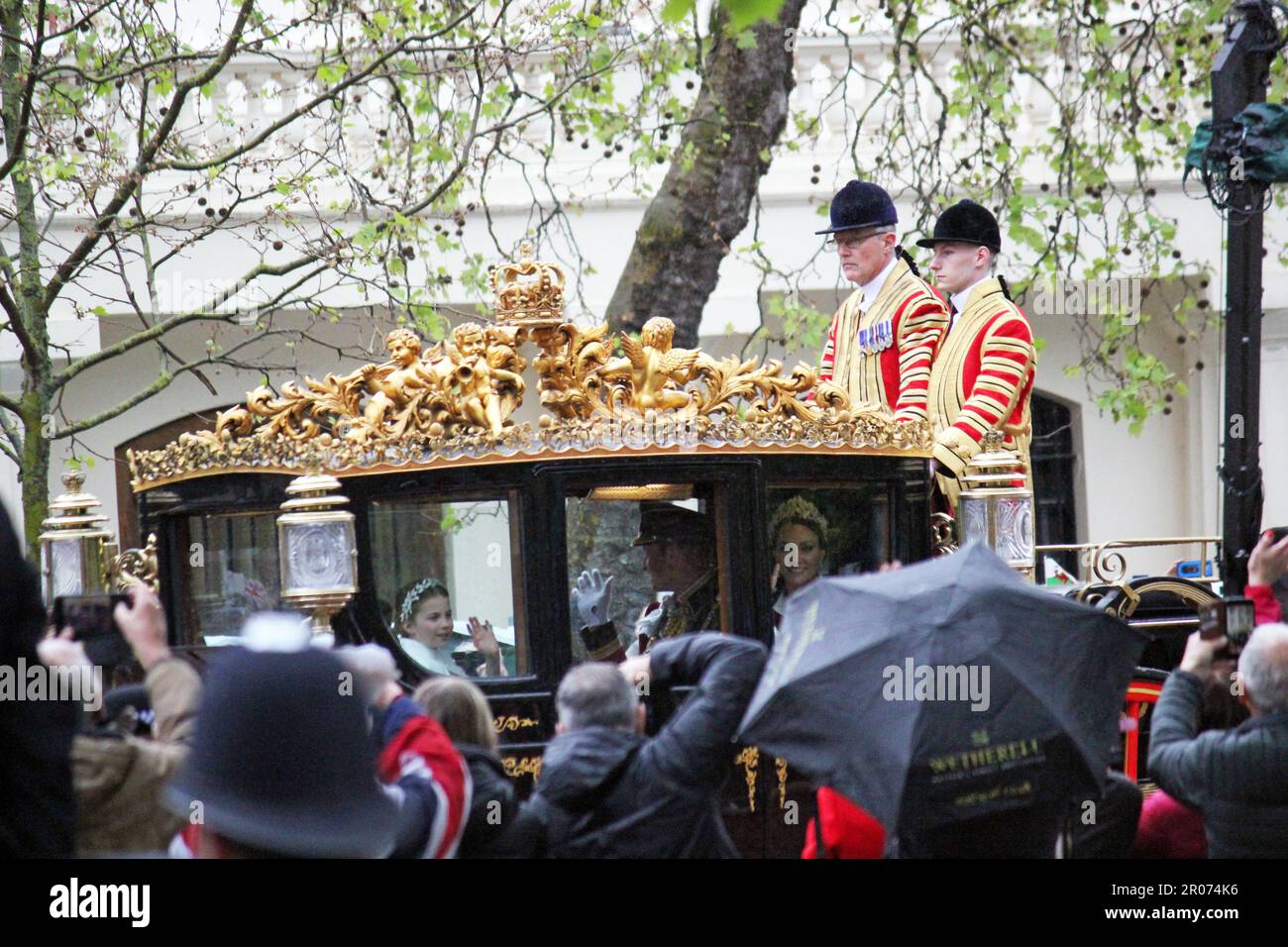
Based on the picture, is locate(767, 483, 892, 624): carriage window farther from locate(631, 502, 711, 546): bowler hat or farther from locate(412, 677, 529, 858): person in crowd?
locate(412, 677, 529, 858): person in crowd

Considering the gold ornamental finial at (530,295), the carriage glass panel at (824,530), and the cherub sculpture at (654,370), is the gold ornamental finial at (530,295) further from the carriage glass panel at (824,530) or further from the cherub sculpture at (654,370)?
the carriage glass panel at (824,530)

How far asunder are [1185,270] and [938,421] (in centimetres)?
571

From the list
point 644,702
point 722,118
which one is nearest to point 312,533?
point 644,702

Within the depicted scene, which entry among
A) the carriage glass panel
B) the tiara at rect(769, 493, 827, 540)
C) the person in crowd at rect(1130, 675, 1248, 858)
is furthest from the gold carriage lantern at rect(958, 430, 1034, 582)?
the person in crowd at rect(1130, 675, 1248, 858)

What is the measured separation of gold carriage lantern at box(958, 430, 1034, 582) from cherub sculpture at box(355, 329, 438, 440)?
180 cm

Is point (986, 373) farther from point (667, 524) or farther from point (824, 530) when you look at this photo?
point (667, 524)

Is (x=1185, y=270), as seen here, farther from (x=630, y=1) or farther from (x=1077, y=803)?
(x=1077, y=803)

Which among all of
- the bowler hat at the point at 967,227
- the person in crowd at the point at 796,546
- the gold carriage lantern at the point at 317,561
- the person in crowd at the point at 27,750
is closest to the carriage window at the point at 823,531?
the person in crowd at the point at 796,546

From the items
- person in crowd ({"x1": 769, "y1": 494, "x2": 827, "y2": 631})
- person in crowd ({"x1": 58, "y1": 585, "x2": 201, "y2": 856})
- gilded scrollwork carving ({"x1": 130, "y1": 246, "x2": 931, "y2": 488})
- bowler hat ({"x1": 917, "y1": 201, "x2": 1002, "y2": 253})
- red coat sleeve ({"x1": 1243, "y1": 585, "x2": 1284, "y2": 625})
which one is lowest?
person in crowd ({"x1": 58, "y1": 585, "x2": 201, "y2": 856})

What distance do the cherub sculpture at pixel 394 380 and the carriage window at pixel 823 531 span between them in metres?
1.12

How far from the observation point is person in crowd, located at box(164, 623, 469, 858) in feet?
10.8

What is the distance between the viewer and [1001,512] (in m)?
5.80

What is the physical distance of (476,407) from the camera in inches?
210

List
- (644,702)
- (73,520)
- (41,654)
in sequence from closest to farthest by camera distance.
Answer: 1. (41,654)
2. (644,702)
3. (73,520)
